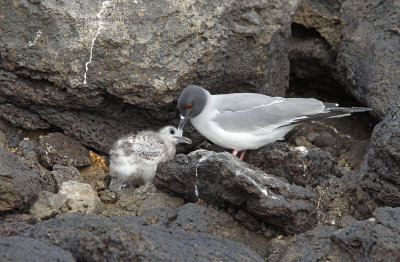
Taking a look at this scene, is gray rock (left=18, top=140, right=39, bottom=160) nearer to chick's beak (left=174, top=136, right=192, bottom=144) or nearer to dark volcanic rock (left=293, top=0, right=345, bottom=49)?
chick's beak (left=174, top=136, right=192, bottom=144)

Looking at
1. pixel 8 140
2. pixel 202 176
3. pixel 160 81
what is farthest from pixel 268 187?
pixel 8 140

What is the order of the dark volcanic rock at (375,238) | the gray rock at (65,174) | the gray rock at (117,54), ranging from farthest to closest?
the gray rock at (117,54)
the gray rock at (65,174)
the dark volcanic rock at (375,238)

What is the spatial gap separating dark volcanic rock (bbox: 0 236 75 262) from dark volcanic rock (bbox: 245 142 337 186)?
10.6 ft

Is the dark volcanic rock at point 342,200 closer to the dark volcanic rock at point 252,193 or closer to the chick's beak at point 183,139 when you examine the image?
the dark volcanic rock at point 252,193

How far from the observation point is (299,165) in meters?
6.86

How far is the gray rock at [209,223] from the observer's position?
577 centimetres

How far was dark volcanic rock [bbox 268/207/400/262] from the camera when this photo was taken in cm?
480

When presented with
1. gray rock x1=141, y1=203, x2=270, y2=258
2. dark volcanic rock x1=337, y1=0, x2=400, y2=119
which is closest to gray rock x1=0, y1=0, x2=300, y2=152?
dark volcanic rock x1=337, y1=0, x2=400, y2=119

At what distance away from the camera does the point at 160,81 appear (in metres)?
7.35

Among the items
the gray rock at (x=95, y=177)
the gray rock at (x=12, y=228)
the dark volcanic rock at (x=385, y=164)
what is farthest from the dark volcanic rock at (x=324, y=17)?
the gray rock at (x=12, y=228)

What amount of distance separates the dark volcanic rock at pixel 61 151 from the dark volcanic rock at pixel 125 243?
2752mm

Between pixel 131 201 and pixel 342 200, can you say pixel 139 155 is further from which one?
pixel 342 200

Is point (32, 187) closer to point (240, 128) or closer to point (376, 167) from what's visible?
point (240, 128)

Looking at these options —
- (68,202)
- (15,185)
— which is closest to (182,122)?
(68,202)
